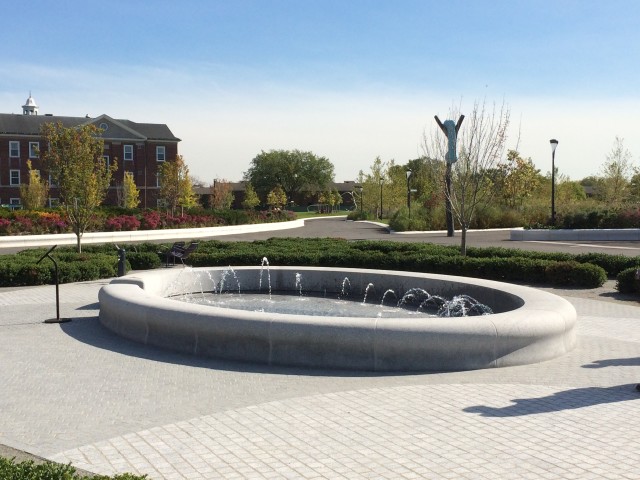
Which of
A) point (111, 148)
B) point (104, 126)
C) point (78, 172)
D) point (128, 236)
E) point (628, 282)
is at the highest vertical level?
point (104, 126)

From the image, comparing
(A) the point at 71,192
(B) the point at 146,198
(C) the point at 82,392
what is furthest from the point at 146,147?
(C) the point at 82,392

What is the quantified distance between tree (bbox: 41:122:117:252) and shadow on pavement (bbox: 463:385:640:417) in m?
18.5

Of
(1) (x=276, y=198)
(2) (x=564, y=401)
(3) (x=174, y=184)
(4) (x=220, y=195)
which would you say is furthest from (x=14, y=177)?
(2) (x=564, y=401)

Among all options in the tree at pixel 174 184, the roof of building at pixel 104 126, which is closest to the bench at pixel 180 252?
the tree at pixel 174 184

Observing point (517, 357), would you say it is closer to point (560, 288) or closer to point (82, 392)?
point (82, 392)

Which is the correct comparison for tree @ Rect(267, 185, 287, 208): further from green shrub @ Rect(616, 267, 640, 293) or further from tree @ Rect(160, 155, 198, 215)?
green shrub @ Rect(616, 267, 640, 293)

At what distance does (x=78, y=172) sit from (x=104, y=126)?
5127cm

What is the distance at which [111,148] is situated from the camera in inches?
2862

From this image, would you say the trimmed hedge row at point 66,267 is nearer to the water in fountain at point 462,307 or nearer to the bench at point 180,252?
the bench at point 180,252

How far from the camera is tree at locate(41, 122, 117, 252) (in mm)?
24172

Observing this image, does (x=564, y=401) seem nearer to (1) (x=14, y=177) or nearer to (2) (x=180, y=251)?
(2) (x=180, y=251)

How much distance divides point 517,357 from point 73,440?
5651mm

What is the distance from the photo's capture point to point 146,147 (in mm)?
74875

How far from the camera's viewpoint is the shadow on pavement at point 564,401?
7.04 m
